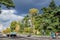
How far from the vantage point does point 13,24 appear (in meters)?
138

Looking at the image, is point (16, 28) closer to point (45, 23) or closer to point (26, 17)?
point (26, 17)

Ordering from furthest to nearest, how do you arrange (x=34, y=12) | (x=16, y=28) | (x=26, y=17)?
1. (x=16, y=28)
2. (x=26, y=17)
3. (x=34, y=12)

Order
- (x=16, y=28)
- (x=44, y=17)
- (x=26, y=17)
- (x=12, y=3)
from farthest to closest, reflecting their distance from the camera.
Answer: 1. (x=16, y=28)
2. (x=26, y=17)
3. (x=44, y=17)
4. (x=12, y=3)

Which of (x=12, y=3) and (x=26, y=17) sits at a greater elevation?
(x=26, y=17)

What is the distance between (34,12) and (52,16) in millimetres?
36770

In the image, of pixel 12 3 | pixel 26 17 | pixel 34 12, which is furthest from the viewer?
pixel 26 17

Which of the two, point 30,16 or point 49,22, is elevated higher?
point 30,16

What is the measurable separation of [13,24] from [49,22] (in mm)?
64036

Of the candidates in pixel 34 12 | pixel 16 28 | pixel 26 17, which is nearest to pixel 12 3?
pixel 34 12

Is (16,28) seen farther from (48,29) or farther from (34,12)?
(48,29)

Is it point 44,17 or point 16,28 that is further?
point 16,28

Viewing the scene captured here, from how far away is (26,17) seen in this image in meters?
123

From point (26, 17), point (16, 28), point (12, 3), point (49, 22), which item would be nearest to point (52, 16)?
point (49, 22)

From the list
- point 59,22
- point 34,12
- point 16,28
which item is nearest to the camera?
point 59,22
